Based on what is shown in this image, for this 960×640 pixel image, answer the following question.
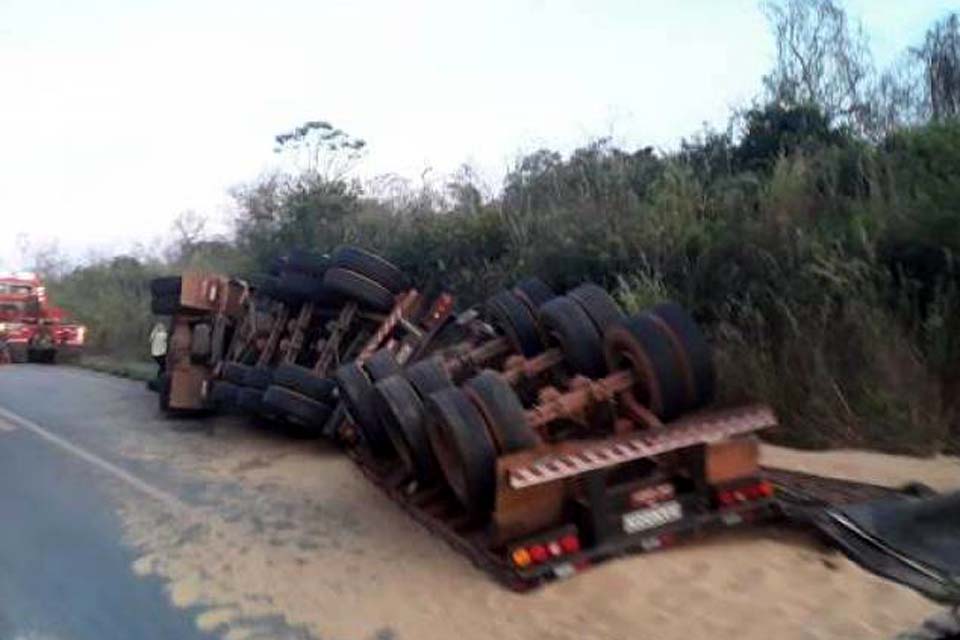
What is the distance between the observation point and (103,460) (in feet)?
33.4

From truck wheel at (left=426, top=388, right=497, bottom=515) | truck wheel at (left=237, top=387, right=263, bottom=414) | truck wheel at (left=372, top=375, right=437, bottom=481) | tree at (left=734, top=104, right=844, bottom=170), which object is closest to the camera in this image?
truck wheel at (left=426, top=388, right=497, bottom=515)

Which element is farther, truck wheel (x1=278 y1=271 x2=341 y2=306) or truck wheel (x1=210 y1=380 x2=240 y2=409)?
truck wheel (x1=278 y1=271 x2=341 y2=306)

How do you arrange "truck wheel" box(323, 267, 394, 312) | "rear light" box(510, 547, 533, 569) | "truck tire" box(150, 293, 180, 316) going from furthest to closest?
"truck tire" box(150, 293, 180, 316), "truck wheel" box(323, 267, 394, 312), "rear light" box(510, 547, 533, 569)

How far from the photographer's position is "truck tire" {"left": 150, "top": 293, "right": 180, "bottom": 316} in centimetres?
1402

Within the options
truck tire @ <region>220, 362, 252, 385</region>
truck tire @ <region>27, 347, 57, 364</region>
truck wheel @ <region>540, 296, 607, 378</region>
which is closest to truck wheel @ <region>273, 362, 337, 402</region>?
truck tire @ <region>220, 362, 252, 385</region>

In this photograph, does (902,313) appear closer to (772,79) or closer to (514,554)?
(514,554)

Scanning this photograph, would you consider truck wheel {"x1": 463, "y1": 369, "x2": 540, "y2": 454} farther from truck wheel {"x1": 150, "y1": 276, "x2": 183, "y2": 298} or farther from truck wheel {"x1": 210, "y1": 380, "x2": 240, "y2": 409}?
truck wheel {"x1": 150, "y1": 276, "x2": 183, "y2": 298}

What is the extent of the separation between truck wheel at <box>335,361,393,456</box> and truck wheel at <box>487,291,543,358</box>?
1.35 metres

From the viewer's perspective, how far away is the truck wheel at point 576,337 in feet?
25.9

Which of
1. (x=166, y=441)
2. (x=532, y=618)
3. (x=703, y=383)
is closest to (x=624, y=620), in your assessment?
(x=532, y=618)

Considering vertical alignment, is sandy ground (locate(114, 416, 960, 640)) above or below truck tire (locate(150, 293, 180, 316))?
below

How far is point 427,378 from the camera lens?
24.3ft

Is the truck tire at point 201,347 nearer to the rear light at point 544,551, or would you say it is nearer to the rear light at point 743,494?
the rear light at point 544,551

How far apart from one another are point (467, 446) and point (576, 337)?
2.18 meters
